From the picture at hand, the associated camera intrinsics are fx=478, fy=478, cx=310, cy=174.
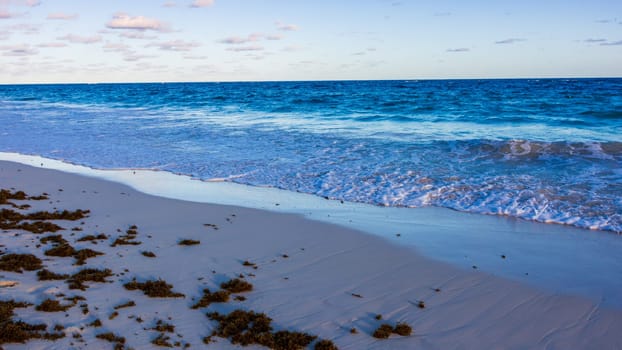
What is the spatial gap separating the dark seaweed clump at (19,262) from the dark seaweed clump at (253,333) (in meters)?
2.60

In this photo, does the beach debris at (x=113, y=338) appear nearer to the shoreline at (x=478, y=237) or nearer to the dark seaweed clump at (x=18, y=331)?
the dark seaweed clump at (x=18, y=331)

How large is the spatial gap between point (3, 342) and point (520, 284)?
541 centimetres

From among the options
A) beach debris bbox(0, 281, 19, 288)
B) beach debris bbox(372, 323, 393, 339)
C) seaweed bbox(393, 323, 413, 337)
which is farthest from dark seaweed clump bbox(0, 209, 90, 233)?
seaweed bbox(393, 323, 413, 337)

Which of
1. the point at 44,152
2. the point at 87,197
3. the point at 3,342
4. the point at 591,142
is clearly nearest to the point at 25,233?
the point at 87,197

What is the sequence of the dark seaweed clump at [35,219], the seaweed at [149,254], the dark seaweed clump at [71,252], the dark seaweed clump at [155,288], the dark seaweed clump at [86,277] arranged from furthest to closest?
1. the dark seaweed clump at [35,219]
2. the seaweed at [149,254]
3. the dark seaweed clump at [71,252]
4. the dark seaweed clump at [86,277]
5. the dark seaweed clump at [155,288]

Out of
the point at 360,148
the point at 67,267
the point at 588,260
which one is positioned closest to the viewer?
the point at 67,267

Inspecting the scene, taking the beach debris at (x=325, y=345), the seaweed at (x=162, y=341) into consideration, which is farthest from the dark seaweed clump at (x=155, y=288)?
the beach debris at (x=325, y=345)

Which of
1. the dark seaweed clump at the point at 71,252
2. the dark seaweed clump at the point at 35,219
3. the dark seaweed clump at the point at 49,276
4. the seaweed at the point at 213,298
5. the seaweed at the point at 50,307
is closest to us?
the seaweed at the point at 50,307

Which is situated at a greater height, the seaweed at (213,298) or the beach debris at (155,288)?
the beach debris at (155,288)

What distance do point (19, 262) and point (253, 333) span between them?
3394 mm

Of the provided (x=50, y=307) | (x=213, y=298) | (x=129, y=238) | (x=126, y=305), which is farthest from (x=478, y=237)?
(x=50, y=307)

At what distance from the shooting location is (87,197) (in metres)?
9.82

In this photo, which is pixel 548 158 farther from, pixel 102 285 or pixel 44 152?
pixel 44 152

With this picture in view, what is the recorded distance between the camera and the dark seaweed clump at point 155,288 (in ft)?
17.2
